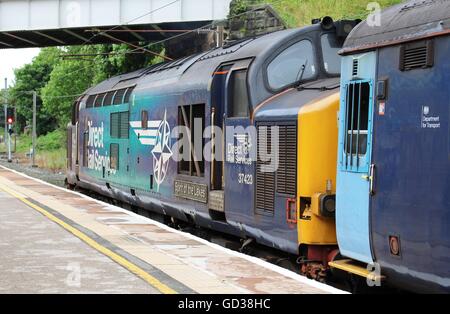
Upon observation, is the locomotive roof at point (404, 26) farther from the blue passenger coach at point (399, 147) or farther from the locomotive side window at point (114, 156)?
the locomotive side window at point (114, 156)

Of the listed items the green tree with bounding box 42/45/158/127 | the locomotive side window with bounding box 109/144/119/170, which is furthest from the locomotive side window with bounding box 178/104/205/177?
the green tree with bounding box 42/45/158/127

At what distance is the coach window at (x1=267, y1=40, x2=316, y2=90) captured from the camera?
9438mm

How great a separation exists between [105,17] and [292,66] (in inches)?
1018

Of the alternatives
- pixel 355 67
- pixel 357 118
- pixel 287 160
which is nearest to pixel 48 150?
pixel 287 160

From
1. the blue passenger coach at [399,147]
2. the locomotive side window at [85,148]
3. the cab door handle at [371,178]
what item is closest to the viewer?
the blue passenger coach at [399,147]

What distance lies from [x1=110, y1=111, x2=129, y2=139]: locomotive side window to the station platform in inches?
104

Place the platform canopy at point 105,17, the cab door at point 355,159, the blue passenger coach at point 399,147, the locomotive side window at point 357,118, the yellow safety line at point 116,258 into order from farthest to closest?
the platform canopy at point 105,17, the yellow safety line at point 116,258, the locomotive side window at point 357,118, the cab door at point 355,159, the blue passenger coach at point 399,147

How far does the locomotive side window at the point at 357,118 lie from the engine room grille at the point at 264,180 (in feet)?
5.20

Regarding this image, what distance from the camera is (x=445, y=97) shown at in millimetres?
5863

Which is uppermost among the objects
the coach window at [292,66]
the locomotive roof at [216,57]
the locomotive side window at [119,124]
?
the locomotive roof at [216,57]

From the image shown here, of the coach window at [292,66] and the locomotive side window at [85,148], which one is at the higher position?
the coach window at [292,66]

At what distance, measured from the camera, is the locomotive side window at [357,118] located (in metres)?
7.11

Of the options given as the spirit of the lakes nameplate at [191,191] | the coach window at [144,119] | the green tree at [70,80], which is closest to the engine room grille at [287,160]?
the spirit of the lakes nameplate at [191,191]

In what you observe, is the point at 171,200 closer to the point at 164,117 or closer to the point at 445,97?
the point at 164,117
